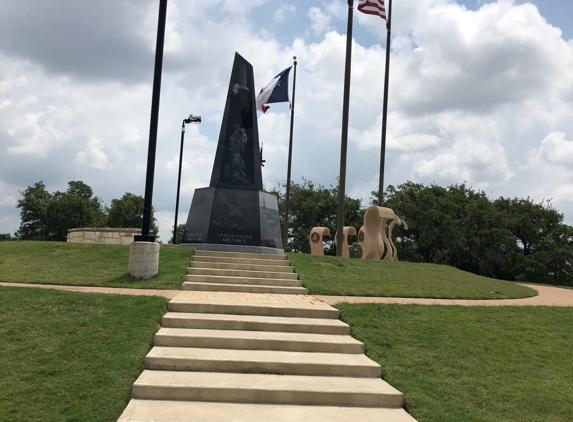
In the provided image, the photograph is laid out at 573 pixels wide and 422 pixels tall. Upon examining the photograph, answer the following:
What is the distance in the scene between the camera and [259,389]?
4.76 meters

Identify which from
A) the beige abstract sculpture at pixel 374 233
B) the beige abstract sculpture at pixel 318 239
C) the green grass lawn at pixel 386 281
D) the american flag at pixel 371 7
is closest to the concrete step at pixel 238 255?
the green grass lawn at pixel 386 281

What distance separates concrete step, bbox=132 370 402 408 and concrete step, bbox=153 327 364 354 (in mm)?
724

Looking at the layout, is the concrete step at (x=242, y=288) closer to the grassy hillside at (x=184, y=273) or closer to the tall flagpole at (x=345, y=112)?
the grassy hillside at (x=184, y=273)

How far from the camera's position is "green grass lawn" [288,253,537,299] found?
10.2m

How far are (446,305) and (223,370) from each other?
493cm

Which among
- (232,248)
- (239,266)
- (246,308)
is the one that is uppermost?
(232,248)

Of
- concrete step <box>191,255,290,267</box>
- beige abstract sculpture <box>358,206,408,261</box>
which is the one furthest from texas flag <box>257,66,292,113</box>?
concrete step <box>191,255,290,267</box>

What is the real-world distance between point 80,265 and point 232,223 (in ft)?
15.0

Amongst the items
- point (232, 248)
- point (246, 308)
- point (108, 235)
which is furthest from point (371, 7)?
point (108, 235)

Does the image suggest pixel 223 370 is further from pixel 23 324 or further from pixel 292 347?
pixel 23 324

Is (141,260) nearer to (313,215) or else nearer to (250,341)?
(250,341)

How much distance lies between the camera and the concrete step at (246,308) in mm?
7094

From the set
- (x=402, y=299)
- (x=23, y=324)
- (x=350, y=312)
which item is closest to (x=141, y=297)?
(x=23, y=324)

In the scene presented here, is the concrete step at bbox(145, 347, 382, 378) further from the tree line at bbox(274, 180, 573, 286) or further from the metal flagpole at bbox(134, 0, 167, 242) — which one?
the tree line at bbox(274, 180, 573, 286)
